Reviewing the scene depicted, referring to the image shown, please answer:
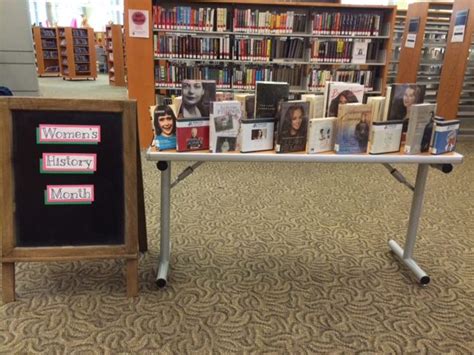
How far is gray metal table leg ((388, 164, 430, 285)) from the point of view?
7.63 feet

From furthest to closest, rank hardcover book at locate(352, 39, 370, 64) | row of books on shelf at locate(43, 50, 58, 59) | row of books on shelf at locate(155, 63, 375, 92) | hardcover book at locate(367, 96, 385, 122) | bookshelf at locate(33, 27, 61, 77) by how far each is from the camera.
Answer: row of books on shelf at locate(43, 50, 58, 59)
bookshelf at locate(33, 27, 61, 77)
hardcover book at locate(352, 39, 370, 64)
row of books on shelf at locate(155, 63, 375, 92)
hardcover book at locate(367, 96, 385, 122)

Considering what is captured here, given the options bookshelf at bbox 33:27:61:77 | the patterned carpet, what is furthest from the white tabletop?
bookshelf at bbox 33:27:61:77

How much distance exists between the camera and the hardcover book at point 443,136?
6.73 ft

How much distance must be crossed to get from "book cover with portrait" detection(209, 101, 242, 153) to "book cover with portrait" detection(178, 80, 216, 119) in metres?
0.10

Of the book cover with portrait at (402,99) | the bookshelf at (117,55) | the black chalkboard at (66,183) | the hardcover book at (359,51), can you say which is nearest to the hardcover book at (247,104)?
the black chalkboard at (66,183)

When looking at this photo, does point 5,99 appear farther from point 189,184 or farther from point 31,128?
point 189,184

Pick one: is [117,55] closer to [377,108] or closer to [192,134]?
[192,134]

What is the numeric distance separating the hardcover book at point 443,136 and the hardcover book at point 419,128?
26 mm

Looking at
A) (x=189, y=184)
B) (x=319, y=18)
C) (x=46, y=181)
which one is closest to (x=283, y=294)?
(x=46, y=181)

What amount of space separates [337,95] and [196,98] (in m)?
0.74

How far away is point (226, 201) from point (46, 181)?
1.77m

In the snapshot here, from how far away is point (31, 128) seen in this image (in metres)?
1.84

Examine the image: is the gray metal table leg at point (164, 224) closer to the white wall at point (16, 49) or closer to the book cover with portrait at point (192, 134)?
the book cover with portrait at point (192, 134)

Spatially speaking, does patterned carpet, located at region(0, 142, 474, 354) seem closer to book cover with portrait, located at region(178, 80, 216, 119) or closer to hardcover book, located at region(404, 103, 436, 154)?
hardcover book, located at region(404, 103, 436, 154)
